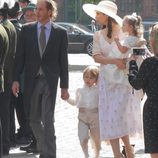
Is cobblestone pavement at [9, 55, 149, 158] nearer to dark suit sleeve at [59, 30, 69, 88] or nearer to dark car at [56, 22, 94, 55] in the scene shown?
dark suit sleeve at [59, 30, 69, 88]

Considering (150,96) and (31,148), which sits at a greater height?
(150,96)

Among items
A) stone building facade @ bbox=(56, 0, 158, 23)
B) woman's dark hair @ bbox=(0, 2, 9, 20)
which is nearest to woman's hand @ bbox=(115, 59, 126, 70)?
woman's dark hair @ bbox=(0, 2, 9, 20)

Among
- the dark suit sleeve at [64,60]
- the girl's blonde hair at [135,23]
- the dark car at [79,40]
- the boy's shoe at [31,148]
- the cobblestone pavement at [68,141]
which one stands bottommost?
the dark car at [79,40]

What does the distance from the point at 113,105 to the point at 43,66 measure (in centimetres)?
95

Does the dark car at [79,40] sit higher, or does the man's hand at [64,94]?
the man's hand at [64,94]

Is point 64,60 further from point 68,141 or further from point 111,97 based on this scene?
point 68,141

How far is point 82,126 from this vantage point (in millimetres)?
8484

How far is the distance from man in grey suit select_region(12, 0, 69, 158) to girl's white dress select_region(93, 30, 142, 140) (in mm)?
454

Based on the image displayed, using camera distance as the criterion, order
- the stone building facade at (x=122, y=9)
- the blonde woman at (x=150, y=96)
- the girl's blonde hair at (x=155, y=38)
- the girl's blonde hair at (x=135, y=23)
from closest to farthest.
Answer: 1. the girl's blonde hair at (x=155, y=38)
2. the blonde woman at (x=150, y=96)
3. the girl's blonde hair at (x=135, y=23)
4. the stone building facade at (x=122, y=9)

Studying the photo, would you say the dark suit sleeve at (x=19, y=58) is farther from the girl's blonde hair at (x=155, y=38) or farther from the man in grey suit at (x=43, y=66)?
the girl's blonde hair at (x=155, y=38)

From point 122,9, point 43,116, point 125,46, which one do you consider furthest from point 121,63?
point 122,9

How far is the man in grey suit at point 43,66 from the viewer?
826cm

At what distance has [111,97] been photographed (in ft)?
26.7

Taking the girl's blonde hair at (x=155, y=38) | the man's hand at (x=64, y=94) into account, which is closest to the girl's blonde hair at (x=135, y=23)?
the man's hand at (x=64, y=94)
